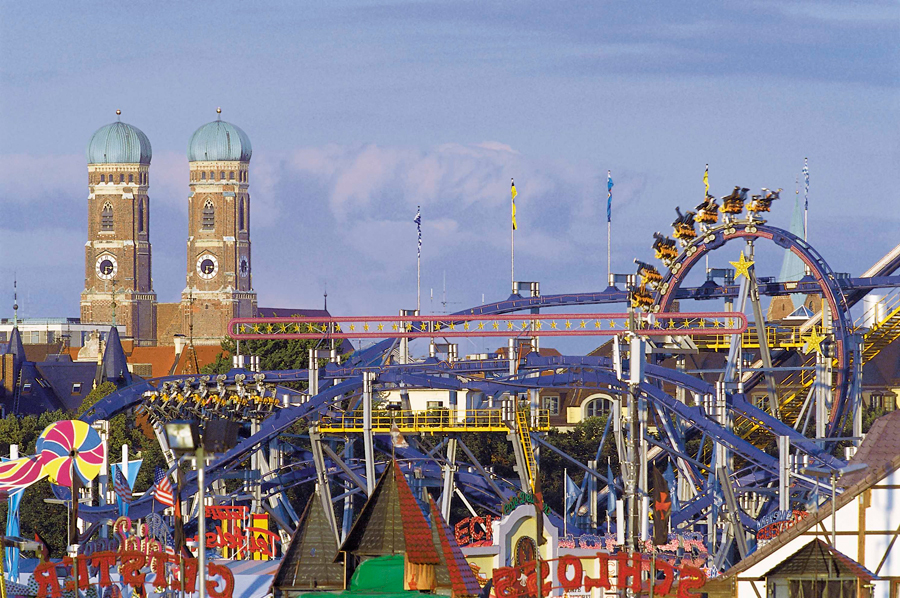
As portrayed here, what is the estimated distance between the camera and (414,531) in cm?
2908

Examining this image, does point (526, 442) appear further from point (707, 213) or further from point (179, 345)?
point (179, 345)

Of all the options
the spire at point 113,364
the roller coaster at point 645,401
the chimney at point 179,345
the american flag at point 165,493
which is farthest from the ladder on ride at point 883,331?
the chimney at point 179,345

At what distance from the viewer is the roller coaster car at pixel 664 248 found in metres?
72.8

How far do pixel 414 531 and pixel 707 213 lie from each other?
44.4m

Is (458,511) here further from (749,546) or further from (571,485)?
(749,546)

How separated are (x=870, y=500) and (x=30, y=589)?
22.9 meters

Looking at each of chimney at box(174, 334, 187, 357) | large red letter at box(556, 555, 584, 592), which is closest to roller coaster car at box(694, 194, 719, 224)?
large red letter at box(556, 555, 584, 592)

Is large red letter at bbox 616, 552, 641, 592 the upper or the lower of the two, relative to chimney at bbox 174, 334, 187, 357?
lower

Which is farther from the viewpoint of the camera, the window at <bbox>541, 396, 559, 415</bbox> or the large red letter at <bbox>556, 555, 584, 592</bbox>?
the window at <bbox>541, 396, 559, 415</bbox>

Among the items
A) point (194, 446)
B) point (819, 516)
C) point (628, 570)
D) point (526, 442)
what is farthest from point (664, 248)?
point (194, 446)

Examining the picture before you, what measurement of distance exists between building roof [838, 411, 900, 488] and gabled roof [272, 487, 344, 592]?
32.4 feet

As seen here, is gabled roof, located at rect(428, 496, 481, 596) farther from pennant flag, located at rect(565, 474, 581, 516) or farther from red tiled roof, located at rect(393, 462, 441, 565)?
pennant flag, located at rect(565, 474, 581, 516)

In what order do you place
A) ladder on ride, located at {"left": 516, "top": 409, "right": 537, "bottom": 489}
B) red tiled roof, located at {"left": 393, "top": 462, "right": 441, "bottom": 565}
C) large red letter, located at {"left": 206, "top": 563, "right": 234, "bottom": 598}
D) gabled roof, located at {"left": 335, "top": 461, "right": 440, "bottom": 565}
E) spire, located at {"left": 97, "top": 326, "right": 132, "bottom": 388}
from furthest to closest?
spire, located at {"left": 97, "top": 326, "right": 132, "bottom": 388} → ladder on ride, located at {"left": 516, "top": 409, "right": 537, "bottom": 489} → large red letter, located at {"left": 206, "top": 563, "right": 234, "bottom": 598} → gabled roof, located at {"left": 335, "top": 461, "right": 440, "bottom": 565} → red tiled roof, located at {"left": 393, "top": 462, "right": 441, "bottom": 565}

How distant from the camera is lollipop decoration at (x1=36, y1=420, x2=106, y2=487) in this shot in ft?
153
